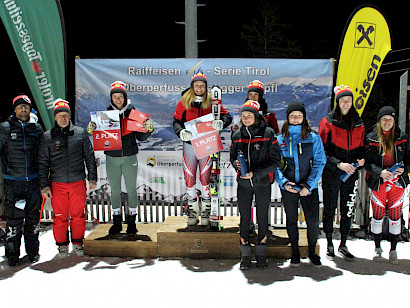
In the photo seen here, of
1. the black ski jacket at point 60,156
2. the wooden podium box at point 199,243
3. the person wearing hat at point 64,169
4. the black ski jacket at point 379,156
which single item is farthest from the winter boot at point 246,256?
the black ski jacket at point 60,156

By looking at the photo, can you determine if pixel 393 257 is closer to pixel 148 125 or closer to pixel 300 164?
pixel 300 164

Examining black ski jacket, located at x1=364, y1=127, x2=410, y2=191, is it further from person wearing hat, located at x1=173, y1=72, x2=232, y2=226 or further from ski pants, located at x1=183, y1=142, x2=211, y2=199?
ski pants, located at x1=183, y1=142, x2=211, y2=199

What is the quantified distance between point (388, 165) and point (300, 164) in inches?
43.9

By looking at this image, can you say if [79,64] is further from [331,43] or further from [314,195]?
[331,43]

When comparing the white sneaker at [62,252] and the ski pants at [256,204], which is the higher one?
the ski pants at [256,204]

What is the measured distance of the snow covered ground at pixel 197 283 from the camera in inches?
133

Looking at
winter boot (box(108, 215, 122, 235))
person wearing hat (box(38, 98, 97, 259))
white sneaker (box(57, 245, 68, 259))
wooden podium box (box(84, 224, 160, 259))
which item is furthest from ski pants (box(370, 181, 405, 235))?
white sneaker (box(57, 245, 68, 259))

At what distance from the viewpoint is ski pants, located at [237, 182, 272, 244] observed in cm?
400

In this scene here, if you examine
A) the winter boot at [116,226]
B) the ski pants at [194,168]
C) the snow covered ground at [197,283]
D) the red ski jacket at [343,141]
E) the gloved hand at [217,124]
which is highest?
the gloved hand at [217,124]

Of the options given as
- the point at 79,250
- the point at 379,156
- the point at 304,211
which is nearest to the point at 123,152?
the point at 79,250

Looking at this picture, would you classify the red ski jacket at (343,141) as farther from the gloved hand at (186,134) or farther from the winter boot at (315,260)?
the gloved hand at (186,134)

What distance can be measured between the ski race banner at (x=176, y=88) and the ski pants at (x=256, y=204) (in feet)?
5.50

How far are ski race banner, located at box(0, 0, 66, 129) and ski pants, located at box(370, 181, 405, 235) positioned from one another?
14.9 feet

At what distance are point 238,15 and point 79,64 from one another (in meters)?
17.1
